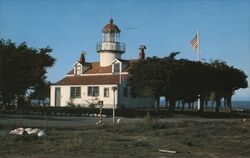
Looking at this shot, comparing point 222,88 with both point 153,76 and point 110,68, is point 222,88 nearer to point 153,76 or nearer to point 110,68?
point 153,76

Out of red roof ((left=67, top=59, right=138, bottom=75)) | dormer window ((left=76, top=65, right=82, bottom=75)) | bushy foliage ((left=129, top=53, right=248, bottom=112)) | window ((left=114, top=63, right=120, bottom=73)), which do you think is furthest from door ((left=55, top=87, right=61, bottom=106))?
bushy foliage ((left=129, top=53, right=248, bottom=112))

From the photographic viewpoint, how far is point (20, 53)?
129 feet

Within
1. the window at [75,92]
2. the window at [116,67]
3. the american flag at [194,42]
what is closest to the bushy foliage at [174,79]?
the american flag at [194,42]

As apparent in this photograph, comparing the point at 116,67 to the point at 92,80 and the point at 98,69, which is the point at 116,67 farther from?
the point at 98,69

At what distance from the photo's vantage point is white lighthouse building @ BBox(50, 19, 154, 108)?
211 ft

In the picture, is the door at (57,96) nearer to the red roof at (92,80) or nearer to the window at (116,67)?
the red roof at (92,80)

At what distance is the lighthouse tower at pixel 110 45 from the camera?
6719 cm

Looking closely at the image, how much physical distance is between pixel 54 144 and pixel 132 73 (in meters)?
38.1

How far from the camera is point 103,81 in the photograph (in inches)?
2581

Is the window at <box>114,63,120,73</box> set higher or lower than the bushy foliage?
higher

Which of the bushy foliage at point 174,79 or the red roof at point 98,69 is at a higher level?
the red roof at point 98,69

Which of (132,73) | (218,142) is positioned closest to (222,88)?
(132,73)

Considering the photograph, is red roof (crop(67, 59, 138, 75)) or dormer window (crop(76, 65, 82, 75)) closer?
red roof (crop(67, 59, 138, 75))

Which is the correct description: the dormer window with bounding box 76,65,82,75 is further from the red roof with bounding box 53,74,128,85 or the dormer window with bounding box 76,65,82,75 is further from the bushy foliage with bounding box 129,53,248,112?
the bushy foliage with bounding box 129,53,248,112
